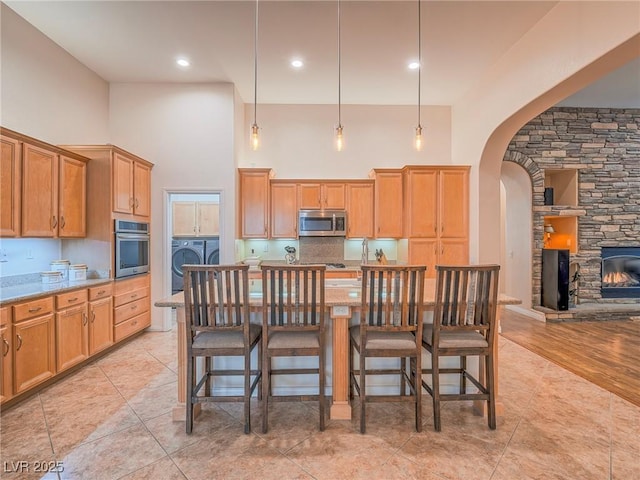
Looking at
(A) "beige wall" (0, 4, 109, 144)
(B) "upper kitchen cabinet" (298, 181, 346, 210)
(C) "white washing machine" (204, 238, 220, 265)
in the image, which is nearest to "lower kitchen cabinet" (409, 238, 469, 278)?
(B) "upper kitchen cabinet" (298, 181, 346, 210)

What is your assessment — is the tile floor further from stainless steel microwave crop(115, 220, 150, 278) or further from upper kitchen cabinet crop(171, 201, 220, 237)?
upper kitchen cabinet crop(171, 201, 220, 237)

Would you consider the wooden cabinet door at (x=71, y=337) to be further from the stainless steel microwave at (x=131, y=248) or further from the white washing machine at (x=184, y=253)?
the white washing machine at (x=184, y=253)

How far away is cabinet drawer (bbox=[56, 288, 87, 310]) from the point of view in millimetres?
2885

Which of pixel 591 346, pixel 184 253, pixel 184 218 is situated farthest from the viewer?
pixel 184 218

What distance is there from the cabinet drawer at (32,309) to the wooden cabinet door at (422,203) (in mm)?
4413

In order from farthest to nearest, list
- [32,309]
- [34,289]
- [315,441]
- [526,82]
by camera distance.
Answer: [526,82]
[34,289]
[32,309]
[315,441]

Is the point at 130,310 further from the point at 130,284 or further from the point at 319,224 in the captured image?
the point at 319,224

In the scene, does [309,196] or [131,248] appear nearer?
[131,248]

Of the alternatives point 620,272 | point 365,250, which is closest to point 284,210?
point 365,250

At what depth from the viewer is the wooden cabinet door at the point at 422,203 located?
477 cm

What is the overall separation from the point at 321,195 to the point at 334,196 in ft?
0.71

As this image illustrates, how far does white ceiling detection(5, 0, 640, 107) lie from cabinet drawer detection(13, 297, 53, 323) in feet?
9.60

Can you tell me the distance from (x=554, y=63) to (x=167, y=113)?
4.89m

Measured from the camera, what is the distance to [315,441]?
2.07 meters
